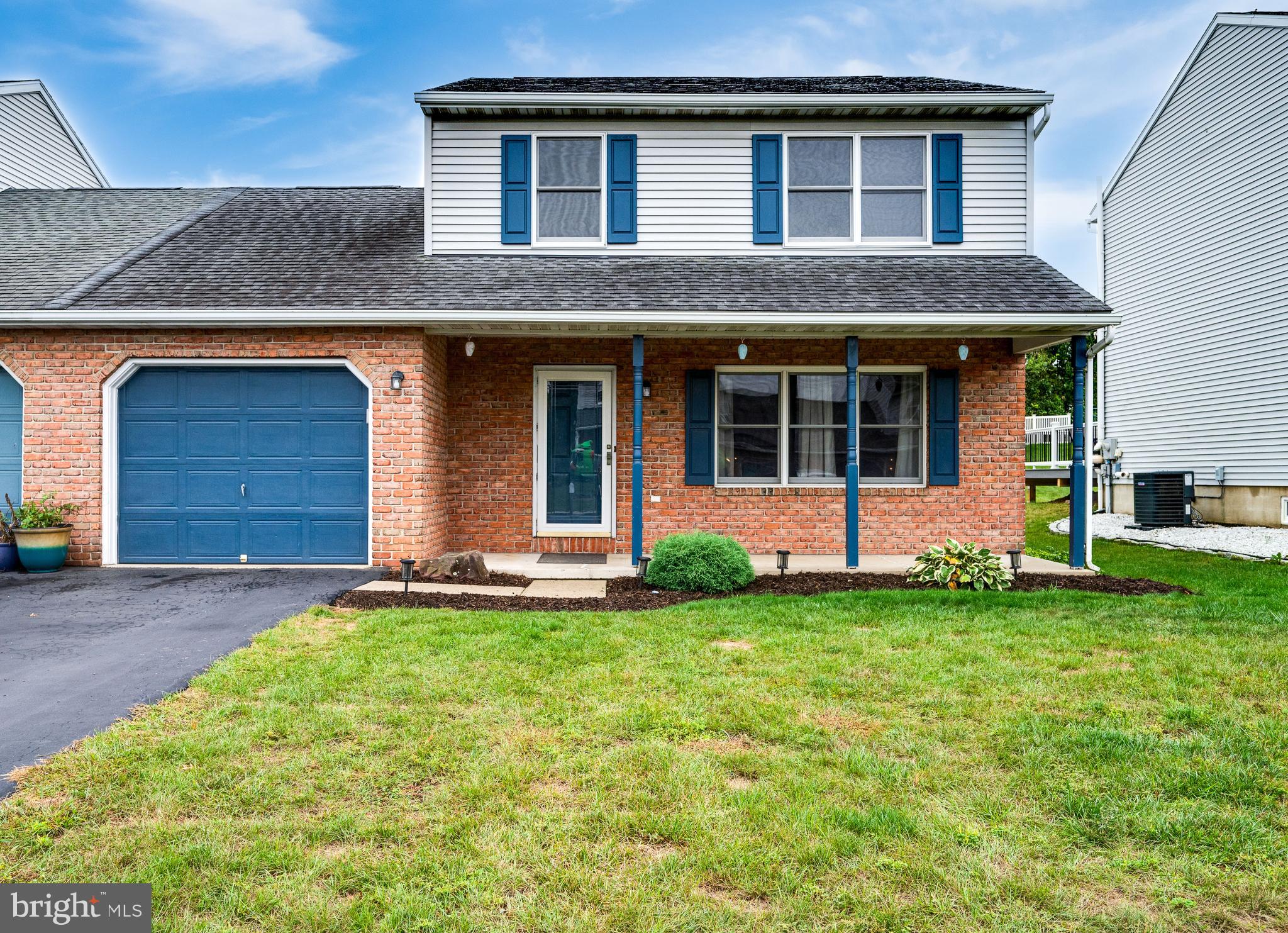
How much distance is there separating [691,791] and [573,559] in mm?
6303

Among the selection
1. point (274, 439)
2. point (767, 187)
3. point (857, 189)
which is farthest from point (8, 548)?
point (857, 189)

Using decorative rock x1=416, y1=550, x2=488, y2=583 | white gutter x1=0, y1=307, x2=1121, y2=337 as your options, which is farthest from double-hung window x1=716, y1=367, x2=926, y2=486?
decorative rock x1=416, y1=550, x2=488, y2=583

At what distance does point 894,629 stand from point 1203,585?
4429 millimetres

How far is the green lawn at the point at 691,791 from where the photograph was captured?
218 centimetres

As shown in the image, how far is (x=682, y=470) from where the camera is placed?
31.4 feet

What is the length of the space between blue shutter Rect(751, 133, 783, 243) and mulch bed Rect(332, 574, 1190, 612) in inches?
177

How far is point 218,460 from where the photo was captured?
834cm

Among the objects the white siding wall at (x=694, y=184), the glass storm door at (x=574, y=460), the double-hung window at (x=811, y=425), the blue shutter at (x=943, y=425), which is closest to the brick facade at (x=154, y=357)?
the glass storm door at (x=574, y=460)

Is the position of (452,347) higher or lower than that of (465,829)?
higher

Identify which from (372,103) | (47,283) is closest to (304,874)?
(47,283)

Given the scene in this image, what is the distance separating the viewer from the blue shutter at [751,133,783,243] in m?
9.44

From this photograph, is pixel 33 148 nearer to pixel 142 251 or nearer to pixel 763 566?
pixel 142 251

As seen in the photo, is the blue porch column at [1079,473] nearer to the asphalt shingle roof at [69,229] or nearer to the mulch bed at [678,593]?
the mulch bed at [678,593]

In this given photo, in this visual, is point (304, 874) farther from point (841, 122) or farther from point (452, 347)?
point (841, 122)
